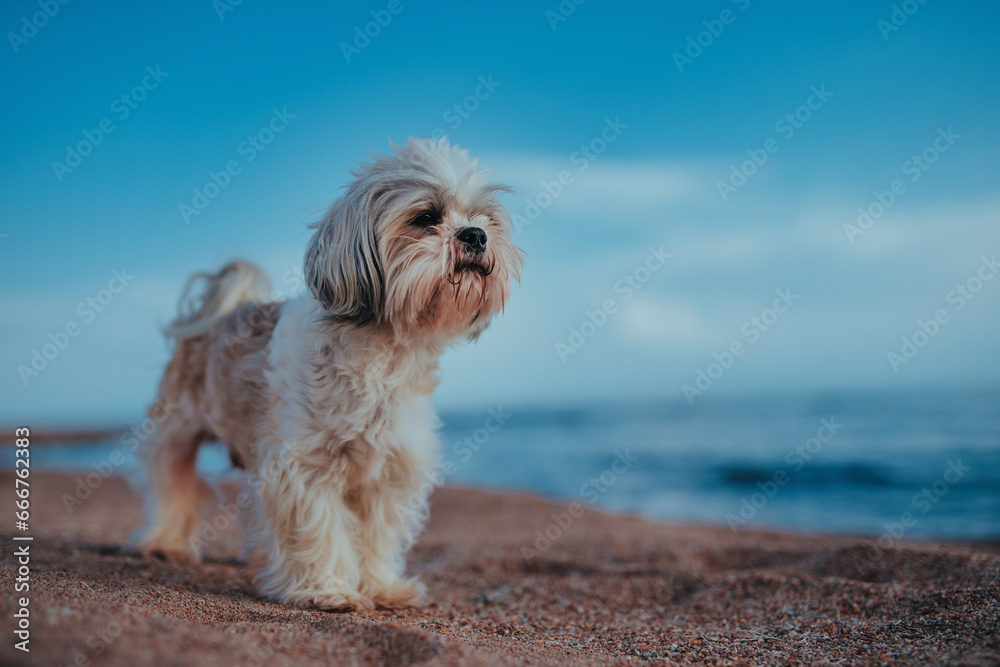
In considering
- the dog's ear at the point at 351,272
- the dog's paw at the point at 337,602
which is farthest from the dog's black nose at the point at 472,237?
the dog's paw at the point at 337,602

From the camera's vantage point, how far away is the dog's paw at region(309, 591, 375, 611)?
340 centimetres

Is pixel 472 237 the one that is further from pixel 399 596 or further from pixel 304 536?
pixel 399 596

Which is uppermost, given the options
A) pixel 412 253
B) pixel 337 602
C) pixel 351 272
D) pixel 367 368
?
pixel 412 253

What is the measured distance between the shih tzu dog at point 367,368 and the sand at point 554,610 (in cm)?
38

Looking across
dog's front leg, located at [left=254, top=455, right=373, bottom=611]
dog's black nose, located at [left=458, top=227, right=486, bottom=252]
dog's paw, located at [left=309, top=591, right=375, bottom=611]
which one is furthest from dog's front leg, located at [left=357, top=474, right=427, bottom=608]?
dog's black nose, located at [left=458, top=227, right=486, bottom=252]

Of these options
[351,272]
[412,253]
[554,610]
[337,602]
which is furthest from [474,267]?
[554,610]

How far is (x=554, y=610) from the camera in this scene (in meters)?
3.96

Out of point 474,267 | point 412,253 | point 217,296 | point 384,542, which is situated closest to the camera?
Answer: point 412,253

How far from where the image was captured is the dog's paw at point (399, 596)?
12.2 ft

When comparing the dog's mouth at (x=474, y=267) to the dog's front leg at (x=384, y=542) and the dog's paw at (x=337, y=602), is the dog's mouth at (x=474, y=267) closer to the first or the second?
the dog's front leg at (x=384, y=542)

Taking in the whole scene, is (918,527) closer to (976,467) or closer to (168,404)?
(976,467)

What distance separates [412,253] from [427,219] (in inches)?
10.6

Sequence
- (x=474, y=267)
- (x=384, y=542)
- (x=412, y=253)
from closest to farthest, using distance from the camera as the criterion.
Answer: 1. (x=412, y=253)
2. (x=474, y=267)
3. (x=384, y=542)

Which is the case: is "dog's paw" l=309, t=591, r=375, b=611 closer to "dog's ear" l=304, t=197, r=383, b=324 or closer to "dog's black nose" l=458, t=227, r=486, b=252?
"dog's ear" l=304, t=197, r=383, b=324
